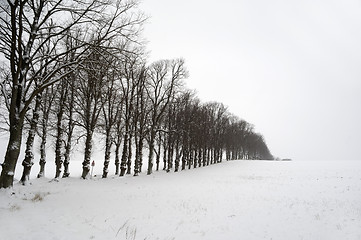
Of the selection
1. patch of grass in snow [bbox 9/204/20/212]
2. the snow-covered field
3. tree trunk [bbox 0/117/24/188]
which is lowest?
the snow-covered field

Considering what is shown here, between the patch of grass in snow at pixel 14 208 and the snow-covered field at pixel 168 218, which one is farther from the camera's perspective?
the patch of grass in snow at pixel 14 208

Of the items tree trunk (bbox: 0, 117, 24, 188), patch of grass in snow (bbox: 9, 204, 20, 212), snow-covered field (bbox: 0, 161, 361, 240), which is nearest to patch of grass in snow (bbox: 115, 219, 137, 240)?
snow-covered field (bbox: 0, 161, 361, 240)

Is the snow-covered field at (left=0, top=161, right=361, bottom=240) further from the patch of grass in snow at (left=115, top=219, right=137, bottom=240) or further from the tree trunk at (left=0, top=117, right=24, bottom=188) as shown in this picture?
the tree trunk at (left=0, top=117, right=24, bottom=188)

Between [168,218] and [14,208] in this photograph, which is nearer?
[14,208]

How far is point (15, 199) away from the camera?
8320 millimetres

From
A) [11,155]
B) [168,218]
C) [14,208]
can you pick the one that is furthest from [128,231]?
[11,155]

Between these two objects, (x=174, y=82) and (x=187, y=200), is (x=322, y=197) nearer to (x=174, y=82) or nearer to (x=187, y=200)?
(x=187, y=200)

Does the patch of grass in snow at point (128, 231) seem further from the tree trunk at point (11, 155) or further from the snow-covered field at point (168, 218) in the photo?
the tree trunk at point (11, 155)

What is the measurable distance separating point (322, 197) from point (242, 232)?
973cm

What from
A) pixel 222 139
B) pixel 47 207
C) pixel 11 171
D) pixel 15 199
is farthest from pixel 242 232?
Answer: pixel 222 139

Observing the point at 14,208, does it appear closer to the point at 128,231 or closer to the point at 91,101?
the point at 128,231

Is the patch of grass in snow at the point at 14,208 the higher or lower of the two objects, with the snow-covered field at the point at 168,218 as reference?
higher

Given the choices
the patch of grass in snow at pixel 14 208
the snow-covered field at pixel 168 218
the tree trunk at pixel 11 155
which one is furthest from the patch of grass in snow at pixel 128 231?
the tree trunk at pixel 11 155

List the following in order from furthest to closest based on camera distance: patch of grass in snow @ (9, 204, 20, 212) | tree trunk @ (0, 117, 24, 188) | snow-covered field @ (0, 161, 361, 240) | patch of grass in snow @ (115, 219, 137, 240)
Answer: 1. tree trunk @ (0, 117, 24, 188)
2. patch of grass in snow @ (9, 204, 20, 212)
3. patch of grass in snow @ (115, 219, 137, 240)
4. snow-covered field @ (0, 161, 361, 240)
